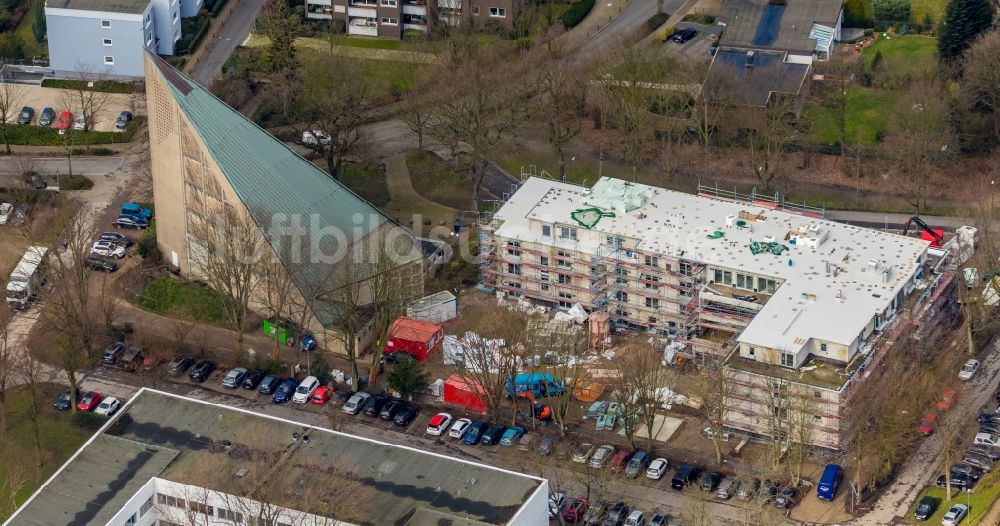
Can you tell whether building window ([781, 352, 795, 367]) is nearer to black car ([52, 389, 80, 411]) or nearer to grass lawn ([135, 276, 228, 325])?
grass lawn ([135, 276, 228, 325])

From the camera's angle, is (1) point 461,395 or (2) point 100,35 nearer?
(1) point 461,395

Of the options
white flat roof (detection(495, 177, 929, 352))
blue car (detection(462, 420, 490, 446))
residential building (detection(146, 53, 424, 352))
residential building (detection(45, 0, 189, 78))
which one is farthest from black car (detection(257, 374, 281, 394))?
residential building (detection(45, 0, 189, 78))

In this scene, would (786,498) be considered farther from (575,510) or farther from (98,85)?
(98,85)

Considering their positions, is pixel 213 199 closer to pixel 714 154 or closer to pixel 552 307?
pixel 552 307

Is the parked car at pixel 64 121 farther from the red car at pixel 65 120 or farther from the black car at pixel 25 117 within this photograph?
the black car at pixel 25 117

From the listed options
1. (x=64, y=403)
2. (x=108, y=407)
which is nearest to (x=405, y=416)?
(x=108, y=407)

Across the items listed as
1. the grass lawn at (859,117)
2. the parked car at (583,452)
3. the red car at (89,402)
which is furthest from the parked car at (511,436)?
the grass lawn at (859,117)
